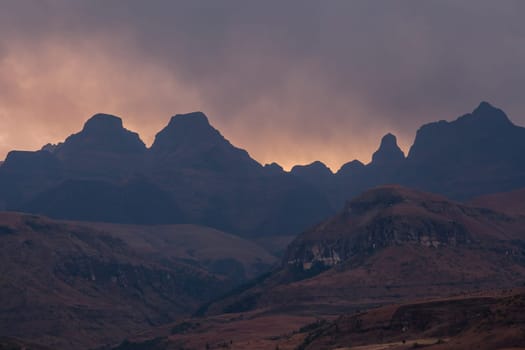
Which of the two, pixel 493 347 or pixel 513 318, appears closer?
pixel 493 347

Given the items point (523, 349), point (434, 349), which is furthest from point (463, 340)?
point (523, 349)

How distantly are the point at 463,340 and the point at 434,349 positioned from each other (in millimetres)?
5405

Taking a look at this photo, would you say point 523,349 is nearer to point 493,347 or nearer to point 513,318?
point 493,347

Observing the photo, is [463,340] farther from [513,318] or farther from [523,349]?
[523,349]

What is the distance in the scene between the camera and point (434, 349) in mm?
199375

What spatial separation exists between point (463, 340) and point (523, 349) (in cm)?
2333

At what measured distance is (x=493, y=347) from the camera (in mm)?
185125

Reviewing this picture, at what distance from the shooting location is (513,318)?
655 feet

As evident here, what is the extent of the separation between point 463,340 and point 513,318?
9.61 m

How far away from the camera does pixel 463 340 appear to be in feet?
655

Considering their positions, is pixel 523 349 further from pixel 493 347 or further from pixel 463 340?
pixel 463 340

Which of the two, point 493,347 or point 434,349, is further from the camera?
point 434,349

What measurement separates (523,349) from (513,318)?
2285cm

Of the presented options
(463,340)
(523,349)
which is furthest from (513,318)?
(523,349)
